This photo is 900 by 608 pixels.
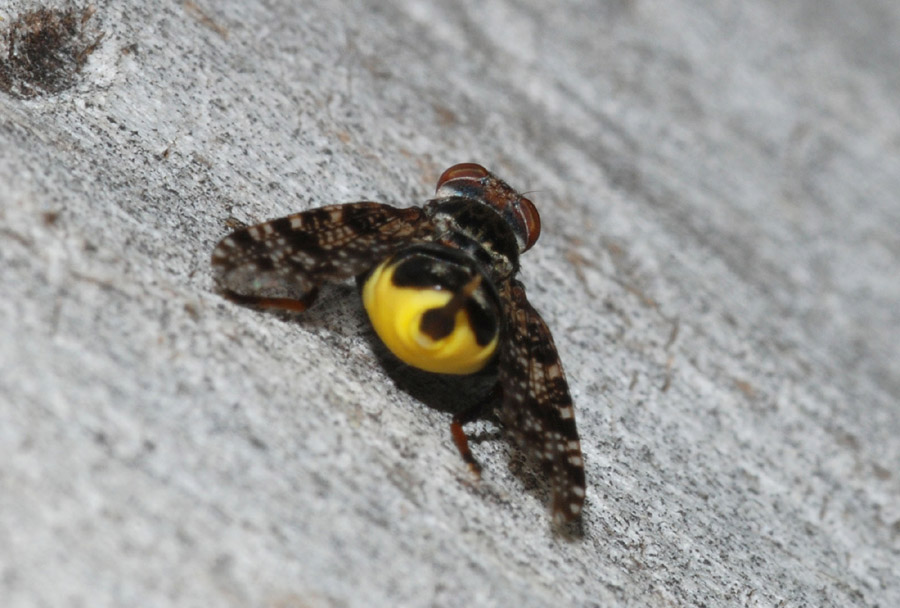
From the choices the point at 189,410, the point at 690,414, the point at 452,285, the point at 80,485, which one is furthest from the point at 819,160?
the point at 80,485

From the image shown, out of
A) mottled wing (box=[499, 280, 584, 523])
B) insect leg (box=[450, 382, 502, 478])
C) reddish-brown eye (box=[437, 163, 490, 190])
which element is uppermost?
reddish-brown eye (box=[437, 163, 490, 190])

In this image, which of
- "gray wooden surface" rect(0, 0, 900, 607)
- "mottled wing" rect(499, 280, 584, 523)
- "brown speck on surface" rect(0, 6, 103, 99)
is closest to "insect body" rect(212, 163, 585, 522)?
"mottled wing" rect(499, 280, 584, 523)

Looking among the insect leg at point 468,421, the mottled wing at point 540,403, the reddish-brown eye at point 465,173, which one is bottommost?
the insect leg at point 468,421

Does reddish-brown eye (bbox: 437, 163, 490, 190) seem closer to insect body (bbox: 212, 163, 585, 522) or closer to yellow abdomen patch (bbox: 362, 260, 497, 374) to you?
insect body (bbox: 212, 163, 585, 522)

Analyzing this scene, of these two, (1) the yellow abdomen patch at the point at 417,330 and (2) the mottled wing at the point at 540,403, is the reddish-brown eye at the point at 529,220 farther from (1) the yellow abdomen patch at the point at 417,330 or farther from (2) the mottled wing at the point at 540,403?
(1) the yellow abdomen patch at the point at 417,330

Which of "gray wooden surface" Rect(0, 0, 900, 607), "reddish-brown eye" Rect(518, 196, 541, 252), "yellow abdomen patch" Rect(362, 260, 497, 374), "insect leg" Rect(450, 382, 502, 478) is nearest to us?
"gray wooden surface" Rect(0, 0, 900, 607)

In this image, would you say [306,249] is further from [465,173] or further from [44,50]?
[44,50]

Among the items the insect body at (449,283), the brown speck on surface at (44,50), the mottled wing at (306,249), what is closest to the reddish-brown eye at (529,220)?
the insect body at (449,283)

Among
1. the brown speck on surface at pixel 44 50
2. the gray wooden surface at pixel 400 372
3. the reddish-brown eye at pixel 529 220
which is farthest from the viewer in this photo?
the reddish-brown eye at pixel 529 220

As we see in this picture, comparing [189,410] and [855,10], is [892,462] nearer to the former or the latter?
[189,410]
